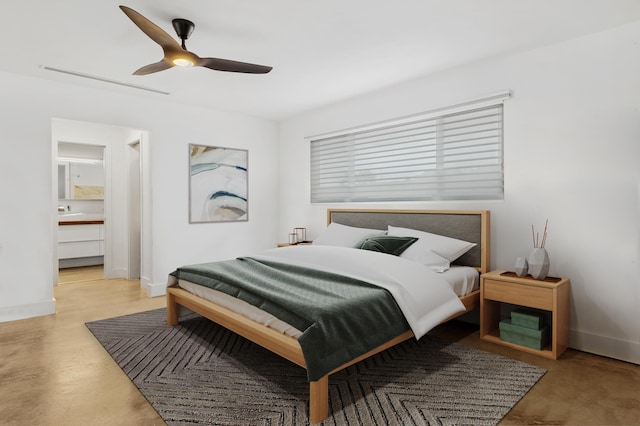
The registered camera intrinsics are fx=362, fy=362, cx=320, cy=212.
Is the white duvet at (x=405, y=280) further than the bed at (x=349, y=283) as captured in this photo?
Yes

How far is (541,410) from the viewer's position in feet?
6.48

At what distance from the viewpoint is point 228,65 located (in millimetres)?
2699

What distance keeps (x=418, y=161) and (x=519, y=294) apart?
5.61 feet

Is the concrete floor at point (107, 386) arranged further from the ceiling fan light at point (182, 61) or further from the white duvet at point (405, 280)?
the ceiling fan light at point (182, 61)

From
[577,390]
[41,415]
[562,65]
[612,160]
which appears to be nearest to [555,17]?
[562,65]

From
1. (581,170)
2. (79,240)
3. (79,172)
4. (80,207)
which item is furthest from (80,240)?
(581,170)

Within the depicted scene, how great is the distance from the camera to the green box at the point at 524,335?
2.71 metres

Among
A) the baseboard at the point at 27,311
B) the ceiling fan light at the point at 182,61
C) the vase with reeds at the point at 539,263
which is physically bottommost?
the baseboard at the point at 27,311

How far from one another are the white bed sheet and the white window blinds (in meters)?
0.81

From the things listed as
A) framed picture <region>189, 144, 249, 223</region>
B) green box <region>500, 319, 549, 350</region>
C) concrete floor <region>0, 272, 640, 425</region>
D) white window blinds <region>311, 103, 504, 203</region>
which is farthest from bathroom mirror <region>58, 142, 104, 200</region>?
green box <region>500, 319, 549, 350</region>

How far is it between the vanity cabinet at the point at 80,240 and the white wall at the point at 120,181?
3.17 feet

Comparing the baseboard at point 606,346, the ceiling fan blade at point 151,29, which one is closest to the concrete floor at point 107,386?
the baseboard at point 606,346

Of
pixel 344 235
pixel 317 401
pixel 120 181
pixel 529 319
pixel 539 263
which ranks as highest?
pixel 120 181

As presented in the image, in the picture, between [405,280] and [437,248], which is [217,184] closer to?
[437,248]
